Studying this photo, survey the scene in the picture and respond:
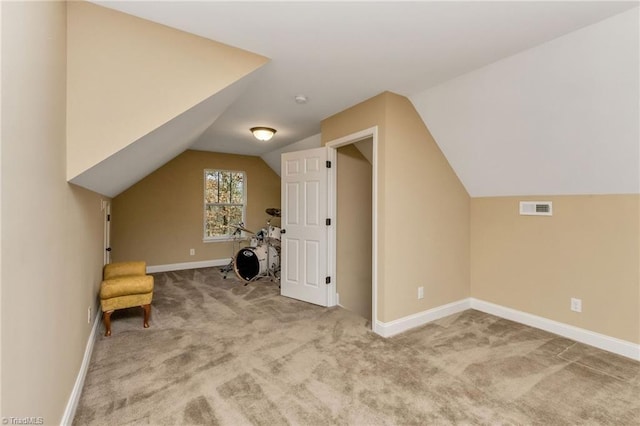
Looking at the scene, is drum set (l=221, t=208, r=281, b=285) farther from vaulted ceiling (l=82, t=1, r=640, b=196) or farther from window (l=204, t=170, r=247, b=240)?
vaulted ceiling (l=82, t=1, r=640, b=196)

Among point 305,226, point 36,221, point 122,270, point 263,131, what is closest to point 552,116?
point 305,226

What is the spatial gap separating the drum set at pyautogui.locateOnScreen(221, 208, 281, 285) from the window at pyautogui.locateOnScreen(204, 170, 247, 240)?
0.68m

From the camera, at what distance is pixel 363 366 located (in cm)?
224

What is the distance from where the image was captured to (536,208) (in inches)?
118

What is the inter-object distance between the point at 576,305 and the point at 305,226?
9.31 ft

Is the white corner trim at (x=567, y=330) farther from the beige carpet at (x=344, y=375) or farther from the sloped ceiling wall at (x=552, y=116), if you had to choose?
the sloped ceiling wall at (x=552, y=116)

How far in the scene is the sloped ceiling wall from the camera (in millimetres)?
1893

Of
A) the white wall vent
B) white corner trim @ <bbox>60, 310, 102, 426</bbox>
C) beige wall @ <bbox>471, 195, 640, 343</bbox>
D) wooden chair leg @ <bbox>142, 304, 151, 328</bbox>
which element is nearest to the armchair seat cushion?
wooden chair leg @ <bbox>142, 304, 151, 328</bbox>

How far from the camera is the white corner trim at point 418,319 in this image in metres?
2.81

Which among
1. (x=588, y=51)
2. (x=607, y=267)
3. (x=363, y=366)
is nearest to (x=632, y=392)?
(x=607, y=267)

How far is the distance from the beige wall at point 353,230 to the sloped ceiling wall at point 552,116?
1037 millimetres

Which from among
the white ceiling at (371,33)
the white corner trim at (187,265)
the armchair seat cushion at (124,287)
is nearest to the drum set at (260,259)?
the white corner trim at (187,265)

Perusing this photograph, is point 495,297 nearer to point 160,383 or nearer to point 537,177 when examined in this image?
point 537,177

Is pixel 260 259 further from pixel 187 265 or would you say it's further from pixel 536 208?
pixel 536 208
